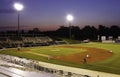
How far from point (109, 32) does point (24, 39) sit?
44829 millimetres

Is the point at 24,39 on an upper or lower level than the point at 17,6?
lower

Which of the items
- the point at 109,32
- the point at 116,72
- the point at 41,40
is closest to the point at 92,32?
the point at 109,32

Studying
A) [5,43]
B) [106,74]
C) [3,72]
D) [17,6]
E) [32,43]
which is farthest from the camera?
[32,43]

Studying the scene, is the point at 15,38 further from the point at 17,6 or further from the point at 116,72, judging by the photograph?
the point at 116,72

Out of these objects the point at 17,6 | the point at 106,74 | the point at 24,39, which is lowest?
the point at 106,74

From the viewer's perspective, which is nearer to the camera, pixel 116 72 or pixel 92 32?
pixel 116 72

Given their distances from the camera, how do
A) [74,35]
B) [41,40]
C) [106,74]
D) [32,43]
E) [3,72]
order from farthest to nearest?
[74,35] < [41,40] < [32,43] < [106,74] < [3,72]

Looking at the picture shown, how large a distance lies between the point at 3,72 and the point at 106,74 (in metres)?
9.47

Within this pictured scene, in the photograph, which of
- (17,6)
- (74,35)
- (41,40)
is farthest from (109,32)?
(17,6)

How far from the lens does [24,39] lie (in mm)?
54219

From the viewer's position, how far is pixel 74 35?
85500mm

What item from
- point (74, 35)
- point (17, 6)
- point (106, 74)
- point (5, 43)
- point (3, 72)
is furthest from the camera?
point (74, 35)

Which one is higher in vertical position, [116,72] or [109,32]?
[109,32]

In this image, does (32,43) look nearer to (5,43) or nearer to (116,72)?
(5,43)
